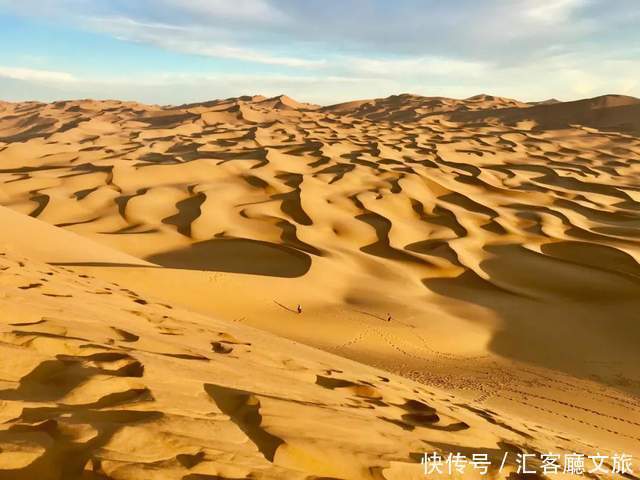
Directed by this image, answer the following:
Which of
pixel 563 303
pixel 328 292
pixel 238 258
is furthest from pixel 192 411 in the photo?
pixel 238 258

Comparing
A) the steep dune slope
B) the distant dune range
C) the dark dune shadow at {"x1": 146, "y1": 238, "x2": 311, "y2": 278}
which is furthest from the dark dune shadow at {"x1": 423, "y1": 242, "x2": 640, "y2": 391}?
the steep dune slope

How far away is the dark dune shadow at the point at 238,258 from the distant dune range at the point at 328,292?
0.04 m

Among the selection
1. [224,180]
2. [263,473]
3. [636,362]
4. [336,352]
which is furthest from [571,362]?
[224,180]

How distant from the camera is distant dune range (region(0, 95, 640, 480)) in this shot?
7.14 feet

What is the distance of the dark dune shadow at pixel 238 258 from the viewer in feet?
27.7

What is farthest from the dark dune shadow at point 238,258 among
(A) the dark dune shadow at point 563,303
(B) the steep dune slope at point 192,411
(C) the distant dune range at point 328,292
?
(B) the steep dune slope at point 192,411

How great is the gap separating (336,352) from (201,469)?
3.78 meters

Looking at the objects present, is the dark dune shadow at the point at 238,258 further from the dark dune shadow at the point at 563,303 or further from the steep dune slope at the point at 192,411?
the steep dune slope at the point at 192,411

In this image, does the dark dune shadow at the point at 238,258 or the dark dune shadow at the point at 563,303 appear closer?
the dark dune shadow at the point at 563,303

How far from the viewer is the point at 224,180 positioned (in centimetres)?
1471

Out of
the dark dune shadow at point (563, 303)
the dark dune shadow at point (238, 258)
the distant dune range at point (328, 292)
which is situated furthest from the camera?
the dark dune shadow at point (238, 258)

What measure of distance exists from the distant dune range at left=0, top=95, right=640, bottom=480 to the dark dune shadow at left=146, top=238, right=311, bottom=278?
0.04 meters

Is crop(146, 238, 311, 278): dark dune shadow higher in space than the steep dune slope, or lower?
lower

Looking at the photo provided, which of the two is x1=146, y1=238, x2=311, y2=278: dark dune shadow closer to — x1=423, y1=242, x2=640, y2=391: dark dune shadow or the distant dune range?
the distant dune range
